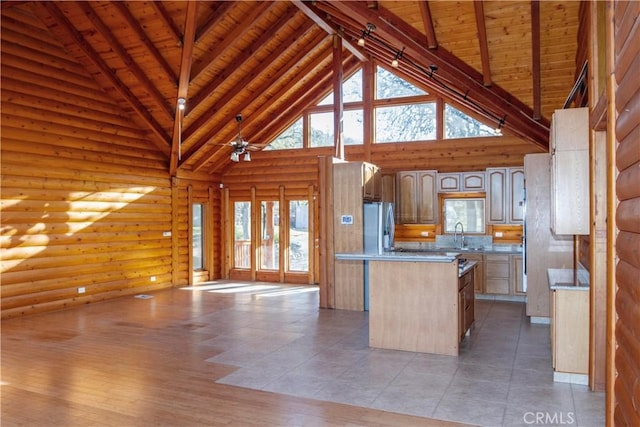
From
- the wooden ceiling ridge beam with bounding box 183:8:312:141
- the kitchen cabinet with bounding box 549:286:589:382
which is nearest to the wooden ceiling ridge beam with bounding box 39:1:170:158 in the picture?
the wooden ceiling ridge beam with bounding box 183:8:312:141

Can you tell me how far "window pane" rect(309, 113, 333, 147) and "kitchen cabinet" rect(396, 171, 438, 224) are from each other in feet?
7.14

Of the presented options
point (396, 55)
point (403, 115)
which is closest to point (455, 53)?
point (396, 55)

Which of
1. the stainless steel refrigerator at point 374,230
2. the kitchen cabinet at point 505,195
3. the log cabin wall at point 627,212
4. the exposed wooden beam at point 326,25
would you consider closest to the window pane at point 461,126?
the kitchen cabinet at point 505,195

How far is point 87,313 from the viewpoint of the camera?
7.05 meters

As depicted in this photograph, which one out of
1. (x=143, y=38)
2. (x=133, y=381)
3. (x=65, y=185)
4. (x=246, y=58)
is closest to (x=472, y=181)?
(x=246, y=58)

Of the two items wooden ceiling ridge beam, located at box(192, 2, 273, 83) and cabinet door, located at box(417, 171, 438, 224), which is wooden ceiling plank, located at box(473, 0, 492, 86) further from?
wooden ceiling ridge beam, located at box(192, 2, 273, 83)

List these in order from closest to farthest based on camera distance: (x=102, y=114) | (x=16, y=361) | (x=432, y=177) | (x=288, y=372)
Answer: (x=288, y=372) < (x=16, y=361) < (x=102, y=114) < (x=432, y=177)

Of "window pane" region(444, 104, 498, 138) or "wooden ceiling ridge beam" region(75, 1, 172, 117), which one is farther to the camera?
"window pane" region(444, 104, 498, 138)

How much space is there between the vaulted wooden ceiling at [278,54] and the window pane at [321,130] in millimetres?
397

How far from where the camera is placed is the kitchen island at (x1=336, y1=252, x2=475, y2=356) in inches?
186

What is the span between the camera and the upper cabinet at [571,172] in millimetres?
3904

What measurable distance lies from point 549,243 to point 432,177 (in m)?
2.78

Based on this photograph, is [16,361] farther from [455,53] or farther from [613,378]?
[455,53]

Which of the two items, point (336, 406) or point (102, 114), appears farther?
point (102, 114)
